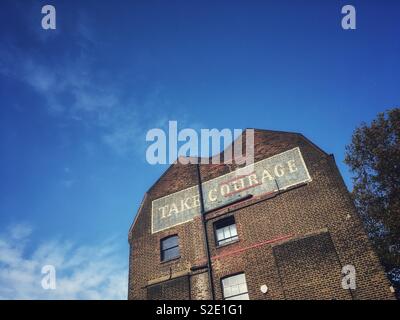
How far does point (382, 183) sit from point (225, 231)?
11594 millimetres

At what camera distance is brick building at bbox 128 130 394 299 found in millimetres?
10836

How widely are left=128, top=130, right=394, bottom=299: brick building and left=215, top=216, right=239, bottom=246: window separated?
0.16 ft

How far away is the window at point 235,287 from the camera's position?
1203 centimetres

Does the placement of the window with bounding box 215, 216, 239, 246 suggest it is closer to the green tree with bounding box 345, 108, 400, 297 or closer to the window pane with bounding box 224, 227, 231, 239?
the window pane with bounding box 224, 227, 231, 239

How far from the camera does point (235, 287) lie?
12.3 m

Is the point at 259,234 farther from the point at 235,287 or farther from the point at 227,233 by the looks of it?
the point at 235,287

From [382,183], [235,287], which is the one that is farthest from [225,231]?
[382,183]

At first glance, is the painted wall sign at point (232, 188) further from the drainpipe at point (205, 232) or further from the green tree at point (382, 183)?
the green tree at point (382, 183)

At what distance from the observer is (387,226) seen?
17.9 m

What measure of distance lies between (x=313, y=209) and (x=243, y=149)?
4.91m

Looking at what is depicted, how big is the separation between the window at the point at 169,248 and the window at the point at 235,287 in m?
2.92

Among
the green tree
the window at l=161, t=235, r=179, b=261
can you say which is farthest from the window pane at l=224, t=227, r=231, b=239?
the green tree

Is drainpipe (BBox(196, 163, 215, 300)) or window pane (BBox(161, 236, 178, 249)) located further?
window pane (BBox(161, 236, 178, 249))
